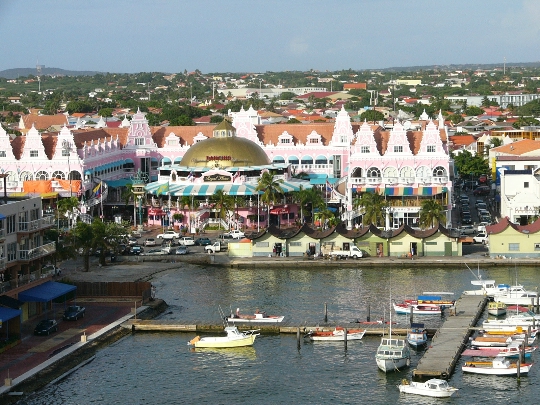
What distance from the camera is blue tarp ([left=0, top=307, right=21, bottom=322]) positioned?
57444 mm

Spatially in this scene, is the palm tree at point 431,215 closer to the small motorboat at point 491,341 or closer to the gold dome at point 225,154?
the gold dome at point 225,154

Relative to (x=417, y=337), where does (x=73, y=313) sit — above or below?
above

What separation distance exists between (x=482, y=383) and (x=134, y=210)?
51360 mm

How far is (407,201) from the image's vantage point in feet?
316

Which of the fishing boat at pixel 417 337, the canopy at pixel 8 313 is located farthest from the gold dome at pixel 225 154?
the canopy at pixel 8 313

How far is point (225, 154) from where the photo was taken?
103750 mm

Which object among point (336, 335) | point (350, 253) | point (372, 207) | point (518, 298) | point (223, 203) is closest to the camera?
point (336, 335)

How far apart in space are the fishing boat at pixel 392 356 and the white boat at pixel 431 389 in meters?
2.69

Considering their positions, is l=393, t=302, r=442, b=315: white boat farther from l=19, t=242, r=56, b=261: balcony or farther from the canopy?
the canopy

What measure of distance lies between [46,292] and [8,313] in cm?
606

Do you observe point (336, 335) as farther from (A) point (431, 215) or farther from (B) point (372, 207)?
(B) point (372, 207)

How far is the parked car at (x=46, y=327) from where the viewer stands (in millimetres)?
60650

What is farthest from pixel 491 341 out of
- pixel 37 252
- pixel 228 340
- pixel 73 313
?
pixel 37 252

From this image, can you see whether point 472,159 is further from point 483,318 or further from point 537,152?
point 483,318
